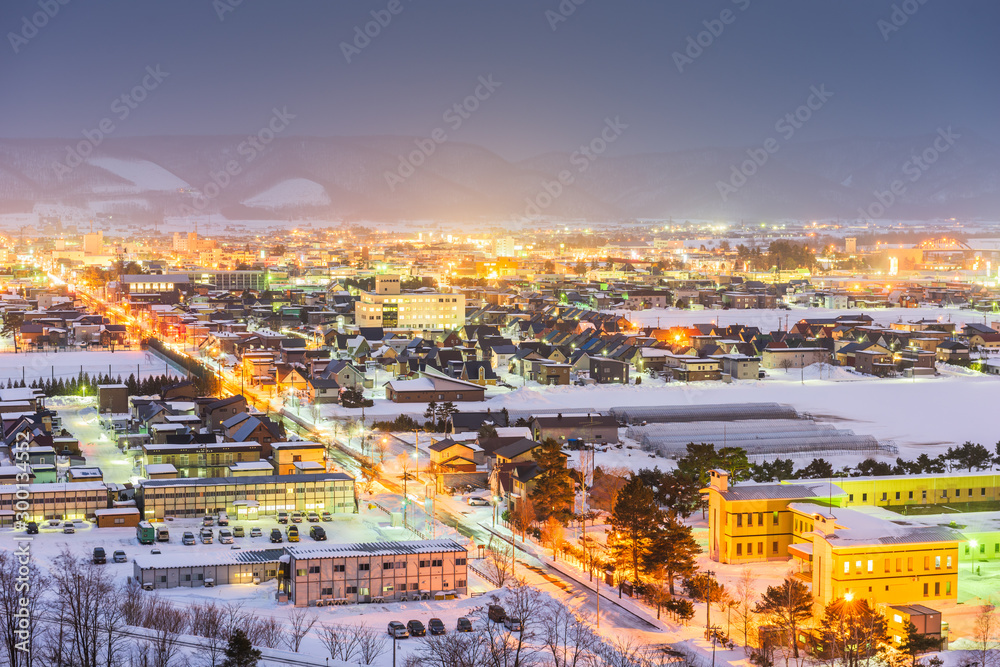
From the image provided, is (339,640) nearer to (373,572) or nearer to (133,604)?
(373,572)

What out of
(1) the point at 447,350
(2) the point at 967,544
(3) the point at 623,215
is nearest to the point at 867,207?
(3) the point at 623,215

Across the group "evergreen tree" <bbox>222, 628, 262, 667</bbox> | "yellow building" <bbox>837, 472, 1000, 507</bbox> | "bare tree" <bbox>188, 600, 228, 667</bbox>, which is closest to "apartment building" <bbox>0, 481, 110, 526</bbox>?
"bare tree" <bbox>188, 600, 228, 667</bbox>

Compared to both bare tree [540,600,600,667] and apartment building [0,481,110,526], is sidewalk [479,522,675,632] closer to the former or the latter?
bare tree [540,600,600,667]

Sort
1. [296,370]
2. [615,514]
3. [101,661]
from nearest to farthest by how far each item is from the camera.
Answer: [101,661] → [615,514] → [296,370]

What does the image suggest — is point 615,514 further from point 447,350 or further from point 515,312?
point 515,312

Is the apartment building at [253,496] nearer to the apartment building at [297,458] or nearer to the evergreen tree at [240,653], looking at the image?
the apartment building at [297,458]

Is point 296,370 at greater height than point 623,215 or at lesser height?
lesser

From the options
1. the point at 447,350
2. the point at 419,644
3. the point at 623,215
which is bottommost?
the point at 419,644

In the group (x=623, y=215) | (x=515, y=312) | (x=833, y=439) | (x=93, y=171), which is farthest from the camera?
(x=623, y=215)
